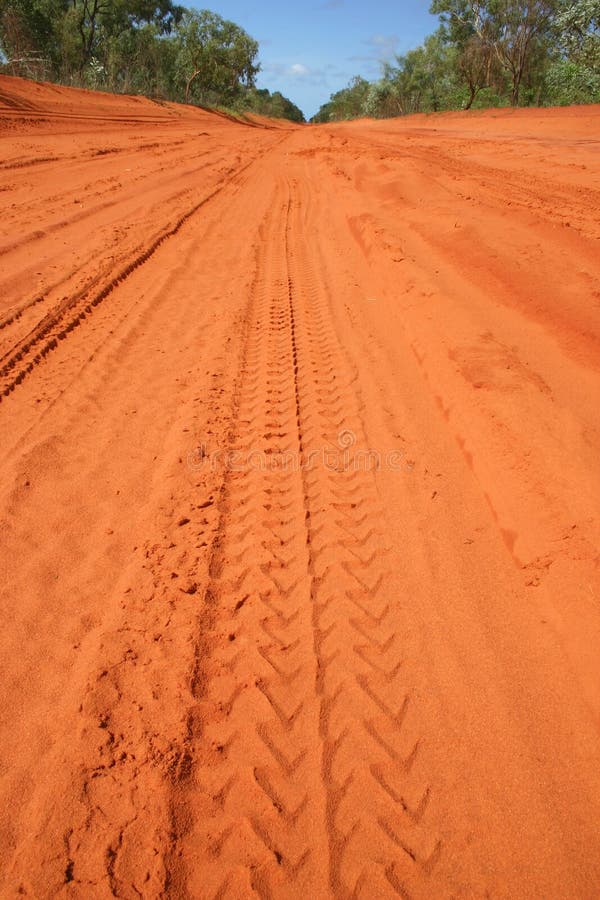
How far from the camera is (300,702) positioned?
2385mm

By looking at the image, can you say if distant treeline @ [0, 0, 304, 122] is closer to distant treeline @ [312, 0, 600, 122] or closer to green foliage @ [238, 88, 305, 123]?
green foliage @ [238, 88, 305, 123]

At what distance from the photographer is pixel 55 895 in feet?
5.97

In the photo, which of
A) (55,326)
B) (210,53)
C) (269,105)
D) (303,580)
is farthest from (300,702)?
(269,105)

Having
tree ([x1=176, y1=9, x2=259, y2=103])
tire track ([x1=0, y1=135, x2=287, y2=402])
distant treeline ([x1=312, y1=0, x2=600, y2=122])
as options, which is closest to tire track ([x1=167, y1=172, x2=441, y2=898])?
tire track ([x1=0, y1=135, x2=287, y2=402])

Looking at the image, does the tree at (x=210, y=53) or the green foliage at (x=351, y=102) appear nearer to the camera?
the tree at (x=210, y=53)

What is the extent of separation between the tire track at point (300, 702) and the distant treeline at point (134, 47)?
98.7ft

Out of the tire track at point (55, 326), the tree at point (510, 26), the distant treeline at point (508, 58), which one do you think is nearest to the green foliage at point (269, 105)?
the distant treeline at point (508, 58)

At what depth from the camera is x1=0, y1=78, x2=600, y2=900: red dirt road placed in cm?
199

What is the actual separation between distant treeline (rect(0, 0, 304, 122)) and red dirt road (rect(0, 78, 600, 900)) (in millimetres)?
27815

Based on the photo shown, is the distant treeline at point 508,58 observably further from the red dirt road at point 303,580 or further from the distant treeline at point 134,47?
the red dirt road at point 303,580

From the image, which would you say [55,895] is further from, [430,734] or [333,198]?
[333,198]

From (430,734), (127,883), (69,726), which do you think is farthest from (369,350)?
(127,883)

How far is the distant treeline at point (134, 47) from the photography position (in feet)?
97.0

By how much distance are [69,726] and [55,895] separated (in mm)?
588
